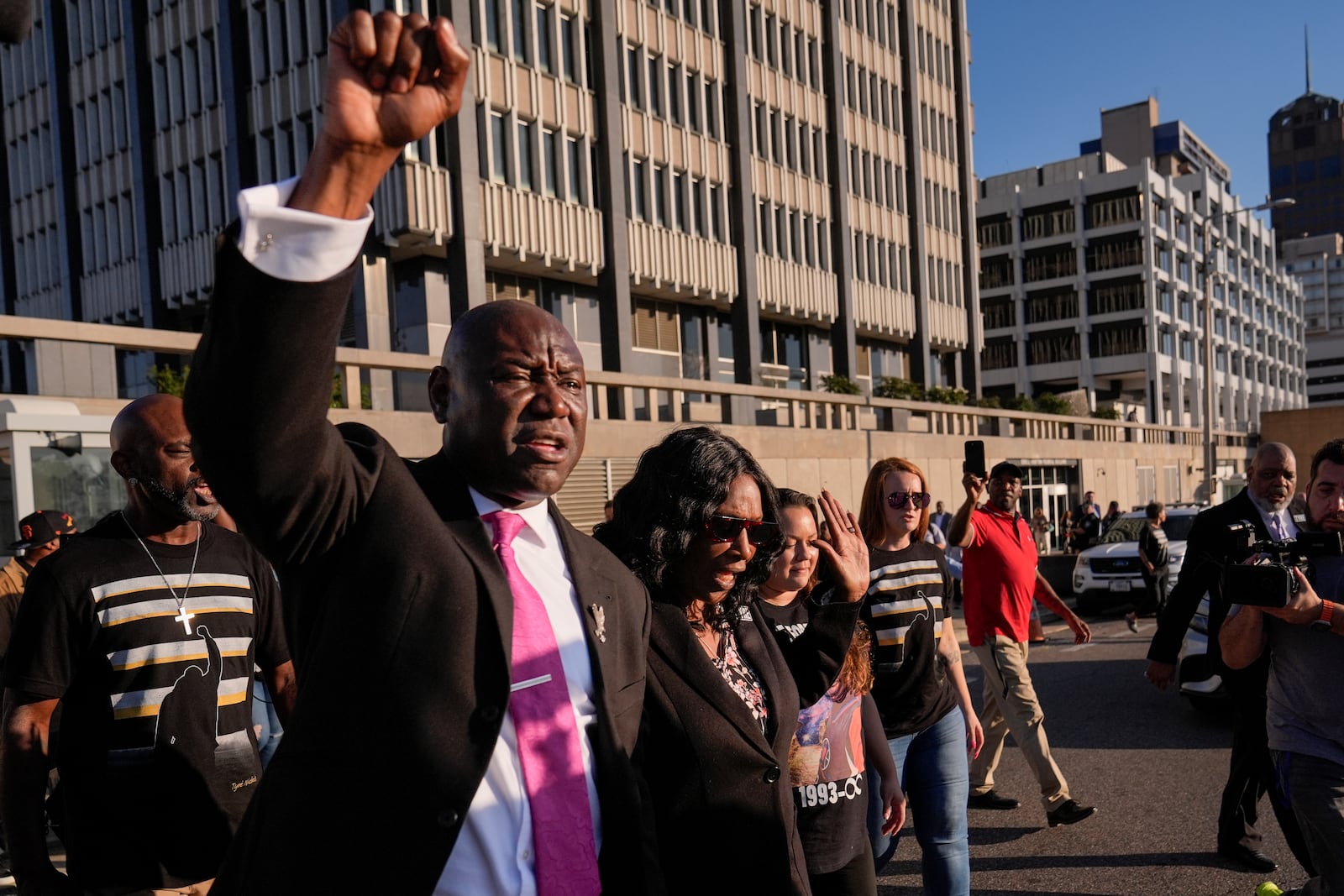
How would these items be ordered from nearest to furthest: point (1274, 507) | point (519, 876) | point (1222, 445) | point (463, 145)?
1. point (519, 876)
2. point (1274, 507)
3. point (463, 145)
4. point (1222, 445)

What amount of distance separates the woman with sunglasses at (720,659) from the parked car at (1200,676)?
5.75 m

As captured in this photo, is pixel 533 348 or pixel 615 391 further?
pixel 615 391

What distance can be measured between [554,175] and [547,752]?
75.5 feet

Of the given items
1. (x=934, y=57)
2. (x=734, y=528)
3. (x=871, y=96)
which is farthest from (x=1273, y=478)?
(x=934, y=57)

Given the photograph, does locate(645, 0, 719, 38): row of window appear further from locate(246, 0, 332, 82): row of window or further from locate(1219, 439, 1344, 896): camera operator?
locate(1219, 439, 1344, 896): camera operator

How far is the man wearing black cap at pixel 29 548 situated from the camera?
202 inches

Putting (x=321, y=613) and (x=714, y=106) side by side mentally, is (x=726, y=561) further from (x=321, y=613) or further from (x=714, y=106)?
(x=714, y=106)

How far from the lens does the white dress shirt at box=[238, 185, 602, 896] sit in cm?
131

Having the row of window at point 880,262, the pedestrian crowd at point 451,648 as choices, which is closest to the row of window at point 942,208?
the row of window at point 880,262

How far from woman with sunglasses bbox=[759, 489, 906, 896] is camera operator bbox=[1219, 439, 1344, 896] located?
128cm

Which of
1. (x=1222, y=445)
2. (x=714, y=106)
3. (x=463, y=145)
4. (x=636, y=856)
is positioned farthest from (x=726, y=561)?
(x=1222, y=445)

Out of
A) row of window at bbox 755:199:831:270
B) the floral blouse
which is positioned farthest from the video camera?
row of window at bbox 755:199:831:270

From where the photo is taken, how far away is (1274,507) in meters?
5.30

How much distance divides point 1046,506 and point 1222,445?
105 ft
